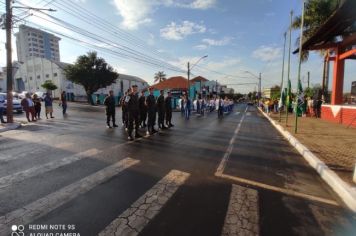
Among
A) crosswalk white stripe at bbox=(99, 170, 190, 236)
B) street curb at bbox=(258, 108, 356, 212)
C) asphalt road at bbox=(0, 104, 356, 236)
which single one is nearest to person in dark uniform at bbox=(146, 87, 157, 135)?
asphalt road at bbox=(0, 104, 356, 236)

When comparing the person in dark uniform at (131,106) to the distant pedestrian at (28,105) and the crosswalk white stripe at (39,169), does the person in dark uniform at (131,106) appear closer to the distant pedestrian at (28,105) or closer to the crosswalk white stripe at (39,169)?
the crosswalk white stripe at (39,169)

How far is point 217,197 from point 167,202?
0.90 m

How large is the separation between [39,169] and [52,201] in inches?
75.7

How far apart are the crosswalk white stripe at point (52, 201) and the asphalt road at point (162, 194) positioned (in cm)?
1

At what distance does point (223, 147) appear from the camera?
8.44 m

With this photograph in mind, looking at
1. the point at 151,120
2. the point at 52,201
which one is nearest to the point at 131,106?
the point at 151,120

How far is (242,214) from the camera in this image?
361cm

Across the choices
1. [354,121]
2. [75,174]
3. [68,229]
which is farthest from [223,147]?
[354,121]

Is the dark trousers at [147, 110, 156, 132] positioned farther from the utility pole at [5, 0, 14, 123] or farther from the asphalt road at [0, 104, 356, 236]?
the utility pole at [5, 0, 14, 123]

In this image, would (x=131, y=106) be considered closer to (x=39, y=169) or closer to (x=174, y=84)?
(x=39, y=169)

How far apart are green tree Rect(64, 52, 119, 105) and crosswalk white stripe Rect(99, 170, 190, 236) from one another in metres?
40.6

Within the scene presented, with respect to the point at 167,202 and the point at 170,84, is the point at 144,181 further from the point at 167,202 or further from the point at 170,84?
the point at 170,84

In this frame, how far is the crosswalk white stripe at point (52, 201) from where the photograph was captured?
10.7 feet

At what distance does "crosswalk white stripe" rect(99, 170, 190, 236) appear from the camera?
123 inches
